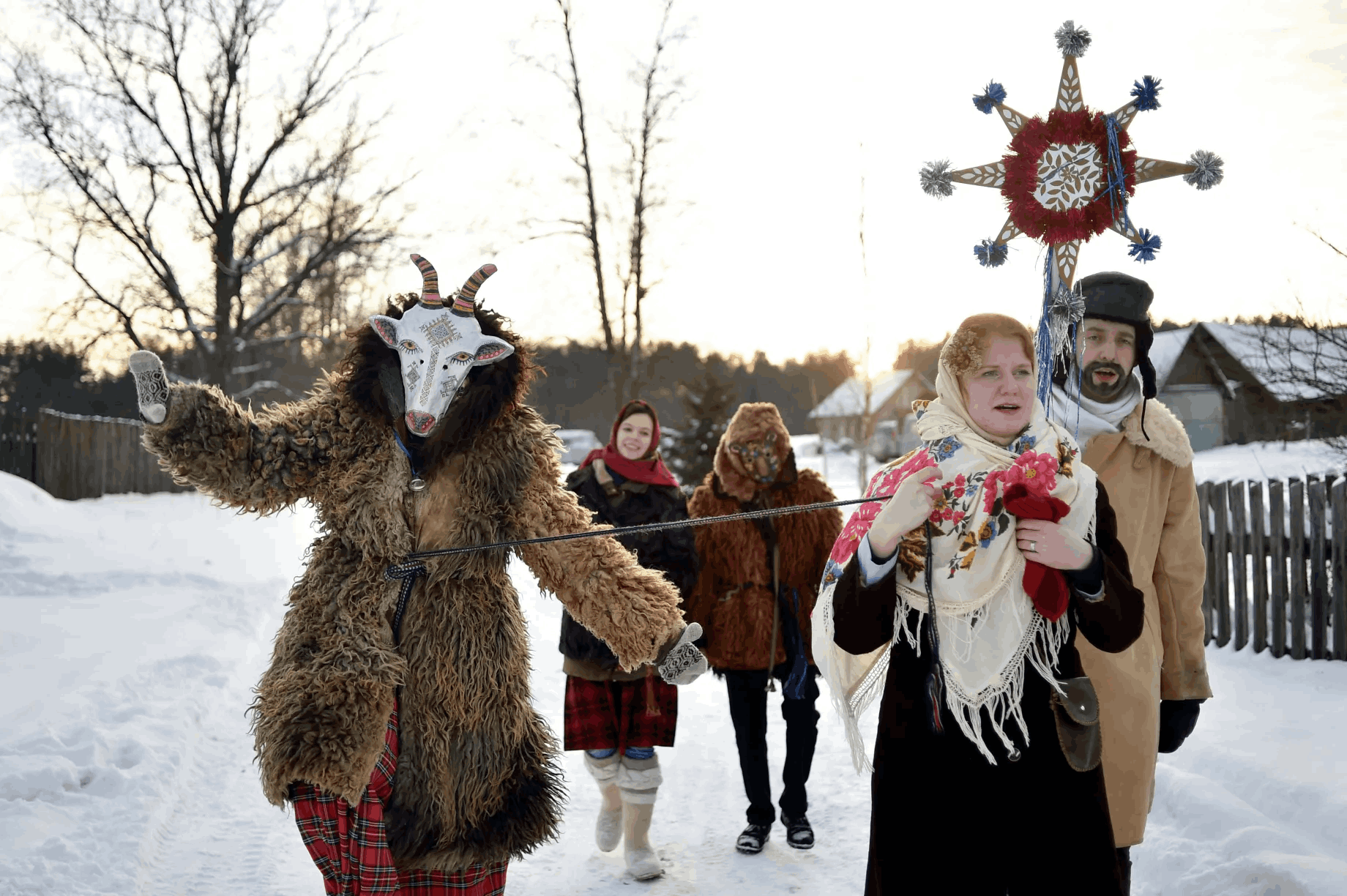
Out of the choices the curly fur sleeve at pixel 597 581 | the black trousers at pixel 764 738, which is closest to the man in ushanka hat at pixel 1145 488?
the curly fur sleeve at pixel 597 581

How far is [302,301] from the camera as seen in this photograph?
57.8ft

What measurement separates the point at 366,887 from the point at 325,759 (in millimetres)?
421

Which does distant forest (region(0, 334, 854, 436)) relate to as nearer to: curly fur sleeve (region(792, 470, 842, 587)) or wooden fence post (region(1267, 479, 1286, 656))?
wooden fence post (region(1267, 479, 1286, 656))

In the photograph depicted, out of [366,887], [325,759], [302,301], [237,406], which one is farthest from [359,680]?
[302,301]

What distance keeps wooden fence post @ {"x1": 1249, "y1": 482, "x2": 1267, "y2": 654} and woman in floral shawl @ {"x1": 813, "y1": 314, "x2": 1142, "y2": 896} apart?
5977 mm

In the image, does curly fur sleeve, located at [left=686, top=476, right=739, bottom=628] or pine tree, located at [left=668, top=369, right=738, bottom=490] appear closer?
curly fur sleeve, located at [left=686, top=476, right=739, bottom=628]

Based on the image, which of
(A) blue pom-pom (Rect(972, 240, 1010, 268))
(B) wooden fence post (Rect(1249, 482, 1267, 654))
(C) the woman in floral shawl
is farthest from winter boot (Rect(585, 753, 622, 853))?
(B) wooden fence post (Rect(1249, 482, 1267, 654))

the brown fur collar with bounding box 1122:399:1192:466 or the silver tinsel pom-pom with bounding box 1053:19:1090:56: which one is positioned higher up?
the silver tinsel pom-pom with bounding box 1053:19:1090:56

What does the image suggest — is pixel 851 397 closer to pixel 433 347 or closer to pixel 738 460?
pixel 738 460

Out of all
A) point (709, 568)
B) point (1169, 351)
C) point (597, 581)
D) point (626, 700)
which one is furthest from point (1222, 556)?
point (1169, 351)

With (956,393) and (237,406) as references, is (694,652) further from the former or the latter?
(237,406)

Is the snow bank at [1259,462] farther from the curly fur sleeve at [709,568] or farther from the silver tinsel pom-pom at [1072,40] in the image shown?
the silver tinsel pom-pom at [1072,40]

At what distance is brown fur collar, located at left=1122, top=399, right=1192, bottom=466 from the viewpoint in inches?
113

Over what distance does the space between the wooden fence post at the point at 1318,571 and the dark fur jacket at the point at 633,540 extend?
17.1ft
